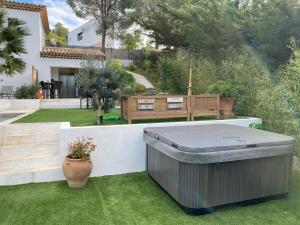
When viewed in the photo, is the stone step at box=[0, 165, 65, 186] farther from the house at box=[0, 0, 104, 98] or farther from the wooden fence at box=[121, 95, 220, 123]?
the house at box=[0, 0, 104, 98]

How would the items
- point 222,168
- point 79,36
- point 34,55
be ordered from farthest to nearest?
point 79,36
point 34,55
point 222,168

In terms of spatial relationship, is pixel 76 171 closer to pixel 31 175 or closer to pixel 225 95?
pixel 31 175

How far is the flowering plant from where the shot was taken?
4.93 m

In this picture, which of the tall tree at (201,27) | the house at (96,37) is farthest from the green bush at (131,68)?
the tall tree at (201,27)

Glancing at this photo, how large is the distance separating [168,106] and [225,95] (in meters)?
2.01

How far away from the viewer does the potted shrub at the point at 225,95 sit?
24.1 feet

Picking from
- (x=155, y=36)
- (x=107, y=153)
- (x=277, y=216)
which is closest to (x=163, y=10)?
(x=155, y=36)

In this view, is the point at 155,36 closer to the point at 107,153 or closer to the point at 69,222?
the point at 107,153

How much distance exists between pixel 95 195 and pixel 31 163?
1.79 metres

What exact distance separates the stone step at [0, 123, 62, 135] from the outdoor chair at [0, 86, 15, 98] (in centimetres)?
788

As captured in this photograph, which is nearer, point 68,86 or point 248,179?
point 248,179

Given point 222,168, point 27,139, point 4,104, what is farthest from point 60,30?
point 222,168

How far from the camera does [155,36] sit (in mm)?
21422

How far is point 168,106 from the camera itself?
21.9 feet
